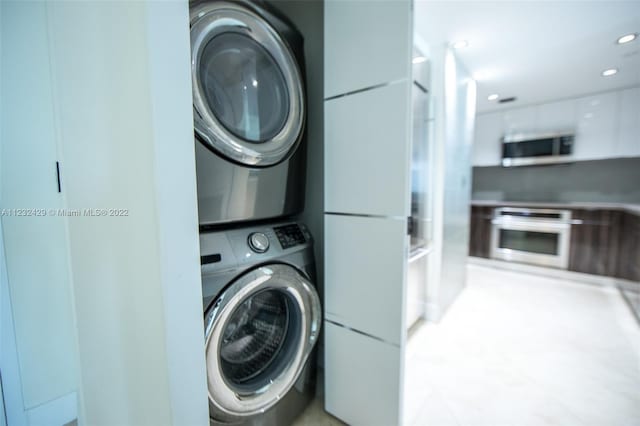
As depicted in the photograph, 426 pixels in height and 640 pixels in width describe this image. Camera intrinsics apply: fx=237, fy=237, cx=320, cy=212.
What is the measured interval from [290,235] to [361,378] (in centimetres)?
71

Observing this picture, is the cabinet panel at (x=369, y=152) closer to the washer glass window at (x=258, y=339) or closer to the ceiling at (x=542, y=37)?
the washer glass window at (x=258, y=339)

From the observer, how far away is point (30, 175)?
1.01 m

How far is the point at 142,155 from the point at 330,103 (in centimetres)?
83

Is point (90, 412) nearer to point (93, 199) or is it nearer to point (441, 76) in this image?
point (93, 199)

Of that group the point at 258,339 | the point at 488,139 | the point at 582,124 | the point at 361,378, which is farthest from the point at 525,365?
the point at 488,139

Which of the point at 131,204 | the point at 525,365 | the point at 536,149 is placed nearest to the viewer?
the point at 131,204

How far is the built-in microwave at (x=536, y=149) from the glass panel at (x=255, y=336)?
160 inches

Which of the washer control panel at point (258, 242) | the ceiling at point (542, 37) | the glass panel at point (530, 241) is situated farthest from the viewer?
the glass panel at point (530, 241)

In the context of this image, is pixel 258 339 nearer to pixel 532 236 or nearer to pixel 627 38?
pixel 627 38

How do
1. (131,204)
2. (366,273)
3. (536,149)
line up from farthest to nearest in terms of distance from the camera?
(536,149) → (366,273) → (131,204)

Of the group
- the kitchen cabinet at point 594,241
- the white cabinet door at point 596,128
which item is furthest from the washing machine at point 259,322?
the kitchen cabinet at point 594,241

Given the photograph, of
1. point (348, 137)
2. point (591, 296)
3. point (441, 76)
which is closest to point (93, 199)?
point (348, 137)

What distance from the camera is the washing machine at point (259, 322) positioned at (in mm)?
763

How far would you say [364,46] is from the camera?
3.15 ft
